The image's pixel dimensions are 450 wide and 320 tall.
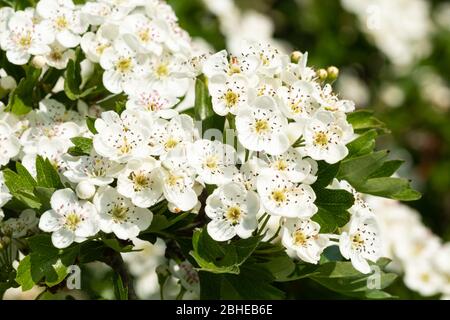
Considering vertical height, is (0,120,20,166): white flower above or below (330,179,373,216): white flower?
below

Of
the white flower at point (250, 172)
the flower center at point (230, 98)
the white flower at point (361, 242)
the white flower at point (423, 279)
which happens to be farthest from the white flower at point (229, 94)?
the white flower at point (423, 279)

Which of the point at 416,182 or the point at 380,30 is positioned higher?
the point at 380,30

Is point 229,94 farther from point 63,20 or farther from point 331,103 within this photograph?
point 63,20

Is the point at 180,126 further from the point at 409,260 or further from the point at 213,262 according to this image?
the point at 409,260

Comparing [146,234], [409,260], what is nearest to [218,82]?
[146,234]

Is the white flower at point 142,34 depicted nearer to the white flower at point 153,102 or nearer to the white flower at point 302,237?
the white flower at point 153,102

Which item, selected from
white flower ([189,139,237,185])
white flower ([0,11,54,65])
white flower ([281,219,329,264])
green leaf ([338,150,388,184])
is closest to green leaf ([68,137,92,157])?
white flower ([189,139,237,185])

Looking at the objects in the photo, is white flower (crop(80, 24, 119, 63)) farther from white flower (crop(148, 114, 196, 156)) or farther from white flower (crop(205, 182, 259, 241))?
white flower (crop(205, 182, 259, 241))
